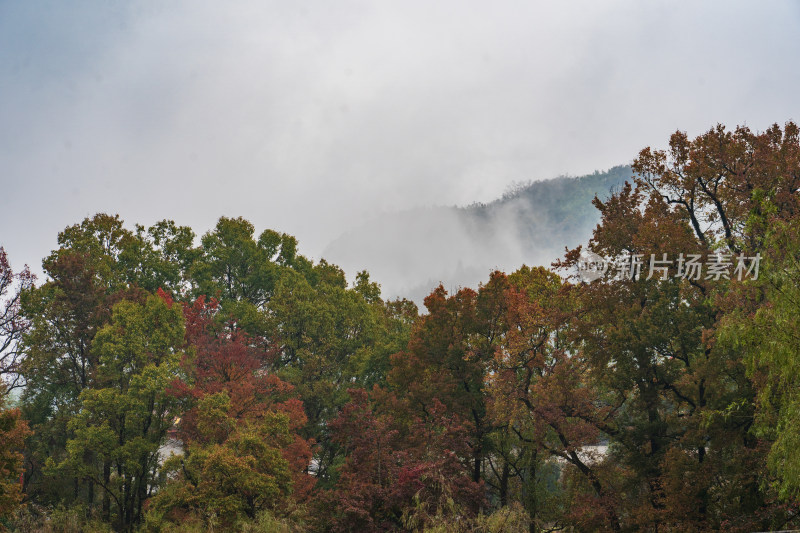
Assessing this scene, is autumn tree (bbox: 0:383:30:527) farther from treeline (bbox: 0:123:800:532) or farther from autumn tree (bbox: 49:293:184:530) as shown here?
autumn tree (bbox: 49:293:184:530)

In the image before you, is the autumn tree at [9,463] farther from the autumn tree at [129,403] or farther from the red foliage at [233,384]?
the red foliage at [233,384]

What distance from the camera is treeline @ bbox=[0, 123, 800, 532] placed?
12.8m

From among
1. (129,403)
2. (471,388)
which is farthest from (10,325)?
(471,388)

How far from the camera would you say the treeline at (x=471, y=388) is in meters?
12.8

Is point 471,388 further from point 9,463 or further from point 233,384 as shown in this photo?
point 9,463

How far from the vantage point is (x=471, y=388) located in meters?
20.6

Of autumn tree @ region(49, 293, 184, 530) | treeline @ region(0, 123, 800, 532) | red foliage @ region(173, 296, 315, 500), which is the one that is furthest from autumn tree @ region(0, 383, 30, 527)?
red foliage @ region(173, 296, 315, 500)

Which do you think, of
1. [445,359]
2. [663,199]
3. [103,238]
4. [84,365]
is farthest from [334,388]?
[663,199]

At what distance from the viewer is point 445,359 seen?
20.5m

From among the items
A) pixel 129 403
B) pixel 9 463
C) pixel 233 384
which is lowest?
pixel 9 463

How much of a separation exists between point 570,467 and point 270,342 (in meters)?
14.8

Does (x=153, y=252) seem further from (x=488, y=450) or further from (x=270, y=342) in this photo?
(x=488, y=450)

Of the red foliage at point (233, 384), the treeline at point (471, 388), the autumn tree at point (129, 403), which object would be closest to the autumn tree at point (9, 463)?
the treeline at point (471, 388)

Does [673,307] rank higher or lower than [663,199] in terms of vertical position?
lower
